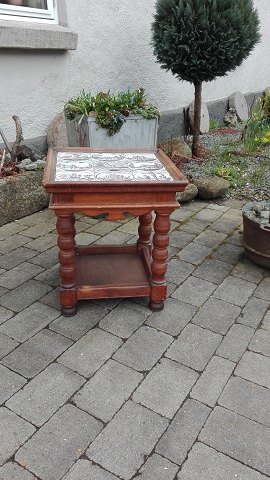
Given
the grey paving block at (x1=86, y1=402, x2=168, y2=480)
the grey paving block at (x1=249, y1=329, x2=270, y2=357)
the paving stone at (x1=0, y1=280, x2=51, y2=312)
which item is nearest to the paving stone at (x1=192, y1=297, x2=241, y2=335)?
the grey paving block at (x1=249, y1=329, x2=270, y2=357)

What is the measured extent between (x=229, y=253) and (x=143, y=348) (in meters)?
1.35

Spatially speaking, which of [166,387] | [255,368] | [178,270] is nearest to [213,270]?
[178,270]

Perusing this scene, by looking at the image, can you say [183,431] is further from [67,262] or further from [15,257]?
[15,257]

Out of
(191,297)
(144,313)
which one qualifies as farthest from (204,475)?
(191,297)

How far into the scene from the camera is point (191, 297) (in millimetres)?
2549

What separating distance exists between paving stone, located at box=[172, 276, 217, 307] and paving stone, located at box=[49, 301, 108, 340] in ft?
1.73

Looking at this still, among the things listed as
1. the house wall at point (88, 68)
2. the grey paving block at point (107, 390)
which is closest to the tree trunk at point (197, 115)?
the house wall at point (88, 68)

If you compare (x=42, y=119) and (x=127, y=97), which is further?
(x=42, y=119)

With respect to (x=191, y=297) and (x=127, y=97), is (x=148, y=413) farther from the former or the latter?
(x=127, y=97)

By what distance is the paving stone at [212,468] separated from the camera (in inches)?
58.0

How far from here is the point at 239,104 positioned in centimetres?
805

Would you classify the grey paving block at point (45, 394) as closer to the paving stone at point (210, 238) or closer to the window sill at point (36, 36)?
the paving stone at point (210, 238)

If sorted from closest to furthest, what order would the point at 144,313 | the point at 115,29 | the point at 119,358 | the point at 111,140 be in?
the point at 119,358 < the point at 144,313 < the point at 111,140 < the point at 115,29

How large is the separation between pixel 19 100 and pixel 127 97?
3.74ft
